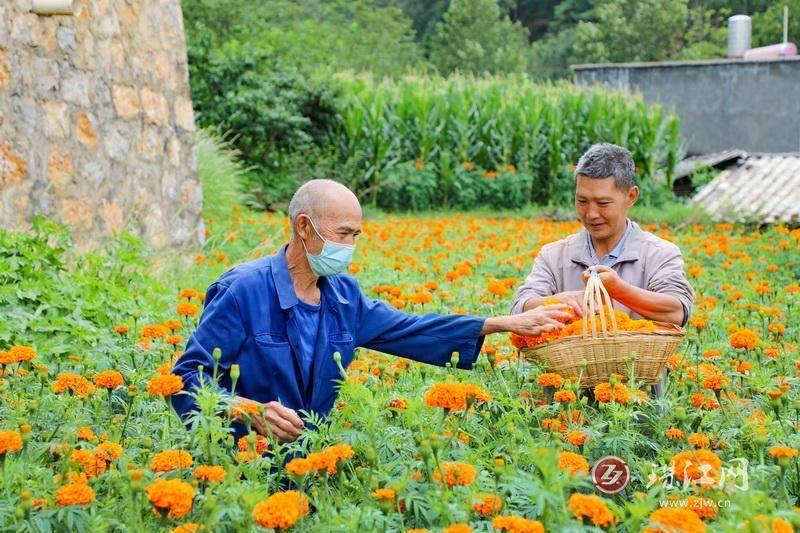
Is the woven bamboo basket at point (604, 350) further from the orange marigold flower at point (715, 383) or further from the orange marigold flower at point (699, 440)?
the orange marigold flower at point (699, 440)

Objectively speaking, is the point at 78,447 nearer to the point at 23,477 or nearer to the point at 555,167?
the point at 23,477

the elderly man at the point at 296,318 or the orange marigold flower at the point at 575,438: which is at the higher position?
the elderly man at the point at 296,318

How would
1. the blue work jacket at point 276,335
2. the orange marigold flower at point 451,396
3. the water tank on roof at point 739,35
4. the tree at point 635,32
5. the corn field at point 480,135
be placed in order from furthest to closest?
the tree at point 635,32, the water tank on roof at point 739,35, the corn field at point 480,135, the blue work jacket at point 276,335, the orange marigold flower at point 451,396

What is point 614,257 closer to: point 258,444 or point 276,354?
point 276,354

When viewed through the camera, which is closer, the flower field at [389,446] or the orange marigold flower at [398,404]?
the flower field at [389,446]

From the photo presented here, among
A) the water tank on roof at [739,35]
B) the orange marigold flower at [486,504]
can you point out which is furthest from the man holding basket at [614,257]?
the water tank on roof at [739,35]

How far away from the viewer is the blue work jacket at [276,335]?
3145mm

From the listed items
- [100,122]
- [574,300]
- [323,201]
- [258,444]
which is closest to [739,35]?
[100,122]

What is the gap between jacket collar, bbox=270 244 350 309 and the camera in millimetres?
3229

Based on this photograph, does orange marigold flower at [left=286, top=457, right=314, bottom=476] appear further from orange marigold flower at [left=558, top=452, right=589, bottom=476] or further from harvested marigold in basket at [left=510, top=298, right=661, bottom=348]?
harvested marigold in basket at [left=510, top=298, right=661, bottom=348]

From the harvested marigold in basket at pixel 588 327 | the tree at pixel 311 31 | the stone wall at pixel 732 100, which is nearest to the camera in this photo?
the harvested marigold in basket at pixel 588 327

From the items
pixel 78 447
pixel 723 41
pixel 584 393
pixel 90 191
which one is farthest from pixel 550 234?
pixel 723 41

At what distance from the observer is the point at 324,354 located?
3297mm

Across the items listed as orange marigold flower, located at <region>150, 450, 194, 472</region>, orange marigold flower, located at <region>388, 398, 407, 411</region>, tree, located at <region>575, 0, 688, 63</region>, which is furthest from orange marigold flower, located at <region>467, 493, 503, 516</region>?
tree, located at <region>575, 0, 688, 63</region>
